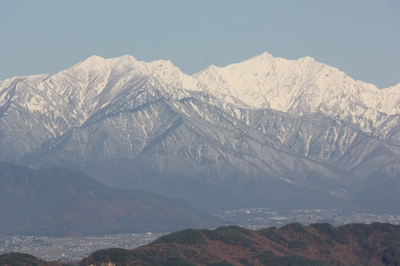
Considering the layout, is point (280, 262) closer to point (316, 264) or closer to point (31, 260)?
point (316, 264)

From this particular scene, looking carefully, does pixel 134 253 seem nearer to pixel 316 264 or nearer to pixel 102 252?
pixel 102 252

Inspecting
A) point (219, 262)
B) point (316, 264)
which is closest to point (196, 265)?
point (219, 262)

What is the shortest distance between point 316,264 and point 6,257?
48787 mm

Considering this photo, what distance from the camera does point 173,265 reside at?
187500mm

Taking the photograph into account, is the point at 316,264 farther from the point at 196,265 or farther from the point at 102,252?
the point at 102,252

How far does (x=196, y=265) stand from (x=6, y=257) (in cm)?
2905

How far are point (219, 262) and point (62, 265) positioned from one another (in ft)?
81.1

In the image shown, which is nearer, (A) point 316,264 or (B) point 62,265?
(B) point 62,265

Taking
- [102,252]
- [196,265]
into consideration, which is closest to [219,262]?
[196,265]

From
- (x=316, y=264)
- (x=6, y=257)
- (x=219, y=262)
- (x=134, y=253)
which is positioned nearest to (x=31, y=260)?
(x=6, y=257)

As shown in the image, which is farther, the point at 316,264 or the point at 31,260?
the point at 316,264

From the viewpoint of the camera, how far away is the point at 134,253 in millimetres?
188875

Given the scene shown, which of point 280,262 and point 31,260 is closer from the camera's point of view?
point 31,260

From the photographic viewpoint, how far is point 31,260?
18200 cm
